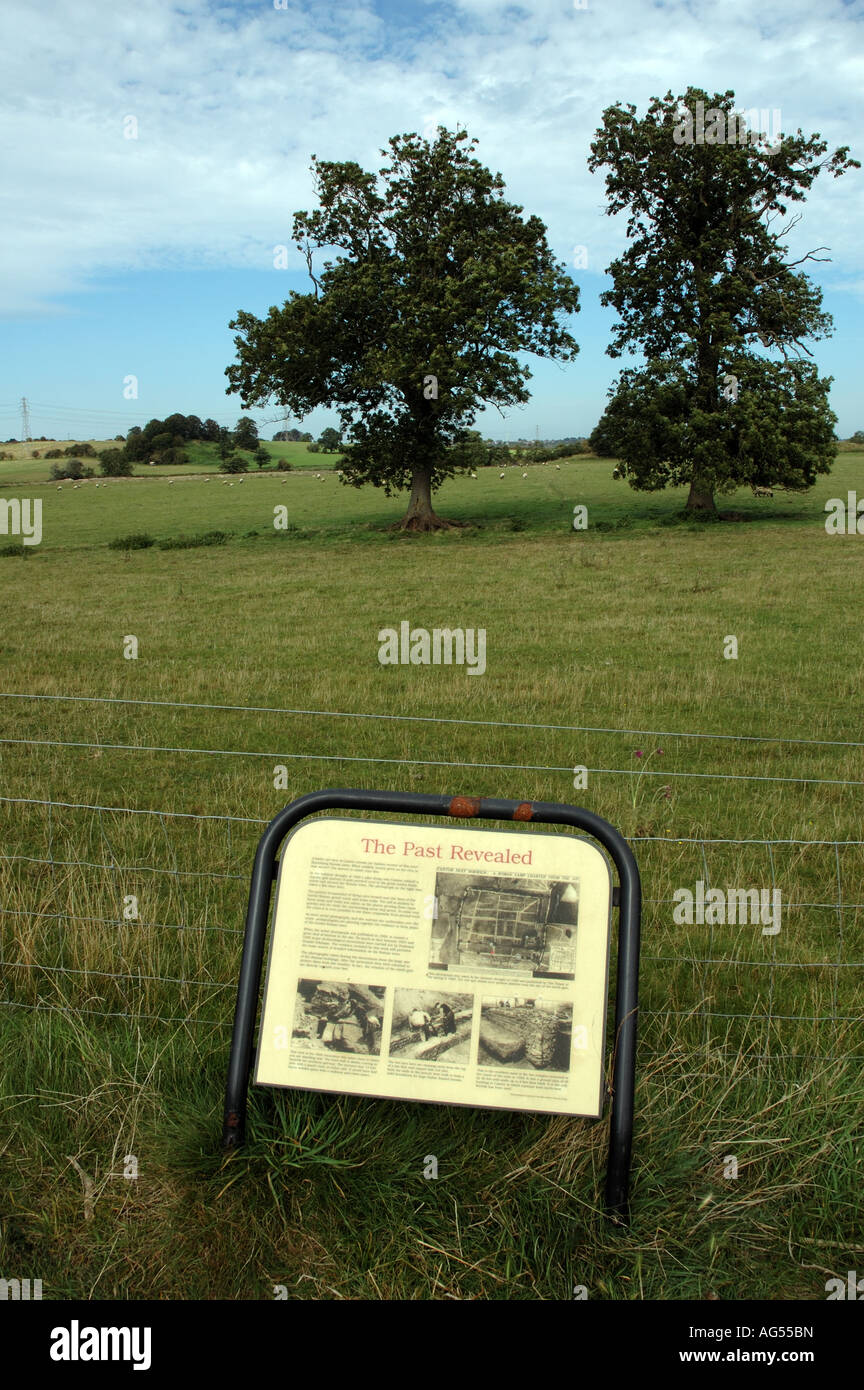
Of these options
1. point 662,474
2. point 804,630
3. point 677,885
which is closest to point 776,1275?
point 677,885

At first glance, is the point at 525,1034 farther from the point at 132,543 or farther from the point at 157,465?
the point at 157,465

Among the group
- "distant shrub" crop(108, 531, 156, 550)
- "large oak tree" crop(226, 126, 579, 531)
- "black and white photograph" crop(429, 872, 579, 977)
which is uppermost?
"large oak tree" crop(226, 126, 579, 531)

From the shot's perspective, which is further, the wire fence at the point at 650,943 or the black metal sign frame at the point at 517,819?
the wire fence at the point at 650,943

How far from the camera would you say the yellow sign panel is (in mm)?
3164

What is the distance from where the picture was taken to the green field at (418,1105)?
10.5 feet

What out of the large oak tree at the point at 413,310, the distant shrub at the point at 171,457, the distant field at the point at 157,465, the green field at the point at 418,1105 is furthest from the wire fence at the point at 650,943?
the distant shrub at the point at 171,457

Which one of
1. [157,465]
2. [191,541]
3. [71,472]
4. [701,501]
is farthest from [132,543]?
[157,465]

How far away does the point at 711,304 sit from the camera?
139 feet

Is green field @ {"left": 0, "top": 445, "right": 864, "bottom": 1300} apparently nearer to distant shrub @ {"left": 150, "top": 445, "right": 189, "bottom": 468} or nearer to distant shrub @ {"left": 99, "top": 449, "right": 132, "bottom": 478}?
distant shrub @ {"left": 99, "top": 449, "right": 132, "bottom": 478}

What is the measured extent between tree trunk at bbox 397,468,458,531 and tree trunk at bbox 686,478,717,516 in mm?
11082

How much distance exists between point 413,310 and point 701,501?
16.1 metres

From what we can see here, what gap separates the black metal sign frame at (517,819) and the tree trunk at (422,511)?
38803 mm

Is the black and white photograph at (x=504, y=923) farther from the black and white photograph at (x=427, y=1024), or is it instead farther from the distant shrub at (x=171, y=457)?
the distant shrub at (x=171, y=457)

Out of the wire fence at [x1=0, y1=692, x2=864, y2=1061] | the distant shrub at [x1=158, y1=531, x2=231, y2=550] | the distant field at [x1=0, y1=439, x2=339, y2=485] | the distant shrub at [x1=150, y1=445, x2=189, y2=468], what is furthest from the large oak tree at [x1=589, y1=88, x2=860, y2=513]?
the distant shrub at [x1=150, y1=445, x2=189, y2=468]
